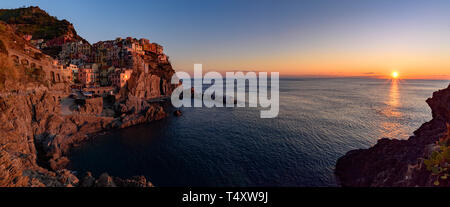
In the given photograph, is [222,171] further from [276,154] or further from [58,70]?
[58,70]

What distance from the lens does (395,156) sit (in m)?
19.1

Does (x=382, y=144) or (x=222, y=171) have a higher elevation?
(x=382, y=144)

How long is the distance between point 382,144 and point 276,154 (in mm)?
14830

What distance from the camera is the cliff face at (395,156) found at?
1627 cm

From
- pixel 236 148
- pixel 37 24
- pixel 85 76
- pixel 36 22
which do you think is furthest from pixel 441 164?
pixel 36 22

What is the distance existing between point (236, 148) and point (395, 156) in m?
22.1

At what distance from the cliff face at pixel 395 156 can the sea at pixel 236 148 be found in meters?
2.77

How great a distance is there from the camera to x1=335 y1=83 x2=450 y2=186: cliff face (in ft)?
53.4

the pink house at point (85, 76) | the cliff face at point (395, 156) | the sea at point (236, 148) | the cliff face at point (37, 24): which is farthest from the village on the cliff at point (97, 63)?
the cliff face at point (395, 156)

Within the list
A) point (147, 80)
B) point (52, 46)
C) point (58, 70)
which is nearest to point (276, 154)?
point (58, 70)

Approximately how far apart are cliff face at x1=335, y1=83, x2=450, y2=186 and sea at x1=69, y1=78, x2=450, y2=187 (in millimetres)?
2771

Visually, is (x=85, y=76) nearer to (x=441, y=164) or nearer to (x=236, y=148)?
(x=236, y=148)
